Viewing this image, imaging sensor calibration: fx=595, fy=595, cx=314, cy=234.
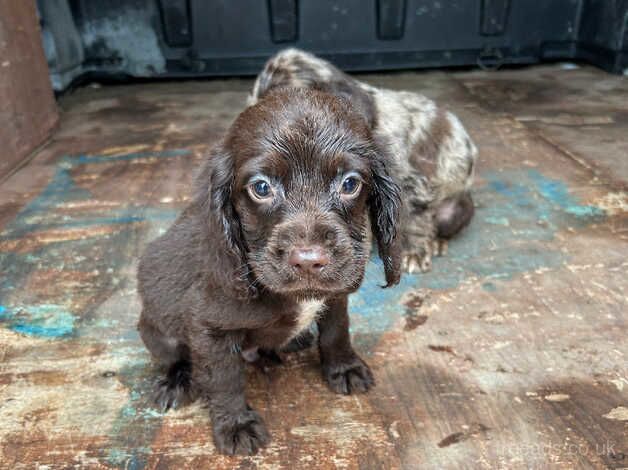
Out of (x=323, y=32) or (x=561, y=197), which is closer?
(x=561, y=197)

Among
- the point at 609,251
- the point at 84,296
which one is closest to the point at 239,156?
the point at 84,296

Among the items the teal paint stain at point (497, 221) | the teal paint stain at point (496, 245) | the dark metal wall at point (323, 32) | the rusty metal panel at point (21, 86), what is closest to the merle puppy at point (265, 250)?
the teal paint stain at point (496, 245)

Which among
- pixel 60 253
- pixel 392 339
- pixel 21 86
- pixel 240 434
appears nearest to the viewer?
pixel 240 434

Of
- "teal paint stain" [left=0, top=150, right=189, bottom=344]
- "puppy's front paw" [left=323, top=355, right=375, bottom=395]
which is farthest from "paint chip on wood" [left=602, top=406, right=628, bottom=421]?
"teal paint stain" [left=0, top=150, right=189, bottom=344]

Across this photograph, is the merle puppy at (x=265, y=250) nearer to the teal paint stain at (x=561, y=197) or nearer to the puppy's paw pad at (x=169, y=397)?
the puppy's paw pad at (x=169, y=397)

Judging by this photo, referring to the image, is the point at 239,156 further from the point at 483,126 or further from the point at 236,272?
the point at 483,126

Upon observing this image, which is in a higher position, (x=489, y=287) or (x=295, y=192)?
(x=295, y=192)

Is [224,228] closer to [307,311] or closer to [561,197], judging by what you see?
[307,311]

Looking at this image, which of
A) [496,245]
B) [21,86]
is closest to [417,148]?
[496,245]

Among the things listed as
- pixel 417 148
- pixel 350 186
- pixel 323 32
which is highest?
pixel 350 186
